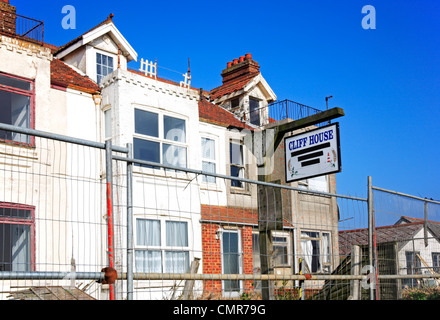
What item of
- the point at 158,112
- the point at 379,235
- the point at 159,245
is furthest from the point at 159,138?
the point at 379,235

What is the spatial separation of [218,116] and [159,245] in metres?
7.45

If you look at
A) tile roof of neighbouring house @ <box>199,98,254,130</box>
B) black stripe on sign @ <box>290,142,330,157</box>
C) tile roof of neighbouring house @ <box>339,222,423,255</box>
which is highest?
tile roof of neighbouring house @ <box>199,98,254,130</box>

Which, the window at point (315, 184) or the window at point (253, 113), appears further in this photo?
the window at point (253, 113)

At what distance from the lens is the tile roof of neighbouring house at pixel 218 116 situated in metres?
20.2

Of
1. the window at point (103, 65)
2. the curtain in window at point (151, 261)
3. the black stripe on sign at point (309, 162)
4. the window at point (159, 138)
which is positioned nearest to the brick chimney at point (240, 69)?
the window at point (103, 65)

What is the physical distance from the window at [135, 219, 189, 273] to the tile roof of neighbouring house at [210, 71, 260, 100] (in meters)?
10.1

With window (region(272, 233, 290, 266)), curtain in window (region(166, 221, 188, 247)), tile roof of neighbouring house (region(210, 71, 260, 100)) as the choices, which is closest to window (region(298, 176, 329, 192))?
window (region(272, 233, 290, 266))

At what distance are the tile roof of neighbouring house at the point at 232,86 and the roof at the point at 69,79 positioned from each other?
324 inches

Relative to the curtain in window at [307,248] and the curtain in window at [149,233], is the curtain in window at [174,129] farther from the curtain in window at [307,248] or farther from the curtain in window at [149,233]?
the curtain in window at [307,248]

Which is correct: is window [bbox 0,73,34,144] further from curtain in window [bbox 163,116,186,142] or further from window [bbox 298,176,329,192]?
window [bbox 298,176,329,192]

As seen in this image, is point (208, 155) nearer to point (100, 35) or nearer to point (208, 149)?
point (208, 149)

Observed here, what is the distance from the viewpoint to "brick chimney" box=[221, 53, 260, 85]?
25.7m

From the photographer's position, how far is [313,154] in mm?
11086
